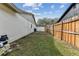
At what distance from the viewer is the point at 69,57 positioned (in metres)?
4.18

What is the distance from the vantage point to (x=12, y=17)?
6.76 m

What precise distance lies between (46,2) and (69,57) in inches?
76.2

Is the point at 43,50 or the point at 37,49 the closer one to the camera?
the point at 43,50

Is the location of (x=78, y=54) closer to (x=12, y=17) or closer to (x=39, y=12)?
(x=39, y=12)

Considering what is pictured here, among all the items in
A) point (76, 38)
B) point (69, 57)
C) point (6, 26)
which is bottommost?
point (69, 57)

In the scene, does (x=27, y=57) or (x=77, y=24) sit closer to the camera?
(x=27, y=57)

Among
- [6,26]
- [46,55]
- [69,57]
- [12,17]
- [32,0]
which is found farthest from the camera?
[12,17]

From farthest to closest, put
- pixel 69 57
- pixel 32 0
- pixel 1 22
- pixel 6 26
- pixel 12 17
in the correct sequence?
pixel 12 17
pixel 6 26
pixel 1 22
pixel 32 0
pixel 69 57

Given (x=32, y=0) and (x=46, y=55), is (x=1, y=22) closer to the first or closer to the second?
(x=32, y=0)

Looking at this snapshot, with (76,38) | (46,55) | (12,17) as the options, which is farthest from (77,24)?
(12,17)

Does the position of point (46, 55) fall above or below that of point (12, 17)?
below

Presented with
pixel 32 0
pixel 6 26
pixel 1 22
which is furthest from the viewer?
pixel 6 26

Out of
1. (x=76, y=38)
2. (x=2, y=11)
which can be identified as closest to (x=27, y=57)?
(x=76, y=38)

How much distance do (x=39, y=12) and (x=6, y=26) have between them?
1374mm
